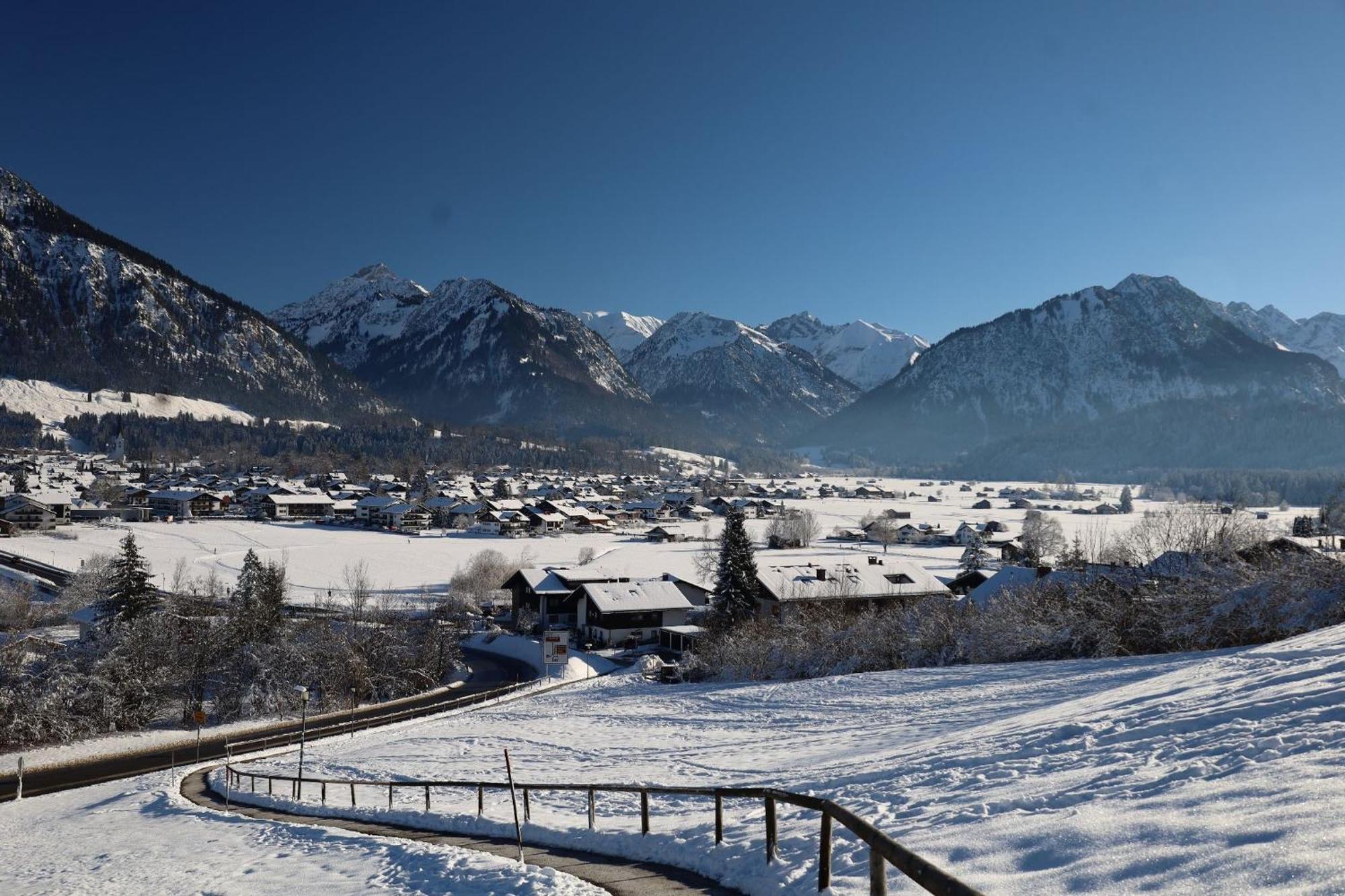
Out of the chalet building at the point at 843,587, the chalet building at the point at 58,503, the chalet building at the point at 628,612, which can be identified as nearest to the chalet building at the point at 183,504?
the chalet building at the point at 58,503

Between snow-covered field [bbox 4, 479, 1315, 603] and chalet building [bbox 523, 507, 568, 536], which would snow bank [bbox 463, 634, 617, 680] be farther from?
chalet building [bbox 523, 507, 568, 536]

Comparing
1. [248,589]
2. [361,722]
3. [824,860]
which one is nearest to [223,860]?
[824,860]

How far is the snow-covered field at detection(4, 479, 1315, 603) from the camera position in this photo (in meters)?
72.9

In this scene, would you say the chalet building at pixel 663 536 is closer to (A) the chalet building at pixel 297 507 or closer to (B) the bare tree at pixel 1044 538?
(B) the bare tree at pixel 1044 538

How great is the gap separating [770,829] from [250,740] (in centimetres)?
3434

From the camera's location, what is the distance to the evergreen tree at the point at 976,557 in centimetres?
7494

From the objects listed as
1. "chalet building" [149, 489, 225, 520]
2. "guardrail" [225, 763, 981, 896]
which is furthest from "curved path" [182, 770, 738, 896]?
"chalet building" [149, 489, 225, 520]

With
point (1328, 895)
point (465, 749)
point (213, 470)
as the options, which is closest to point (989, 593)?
point (465, 749)

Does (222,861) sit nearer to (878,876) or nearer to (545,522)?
(878,876)

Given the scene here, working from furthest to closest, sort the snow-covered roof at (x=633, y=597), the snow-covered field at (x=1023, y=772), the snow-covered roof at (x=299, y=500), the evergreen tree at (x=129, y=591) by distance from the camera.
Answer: the snow-covered roof at (x=299, y=500), the snow-covered roof at (x=633, y=597), the evergreen tree at (x=129, y=591), the snow-covered field at (x=1023, y=772)

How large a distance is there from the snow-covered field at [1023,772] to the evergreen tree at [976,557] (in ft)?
174

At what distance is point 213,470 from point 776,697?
614ft

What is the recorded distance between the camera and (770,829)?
776 centimetres

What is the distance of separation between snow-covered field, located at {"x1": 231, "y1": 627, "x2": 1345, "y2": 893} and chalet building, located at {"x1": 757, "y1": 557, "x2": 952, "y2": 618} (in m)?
23.8
